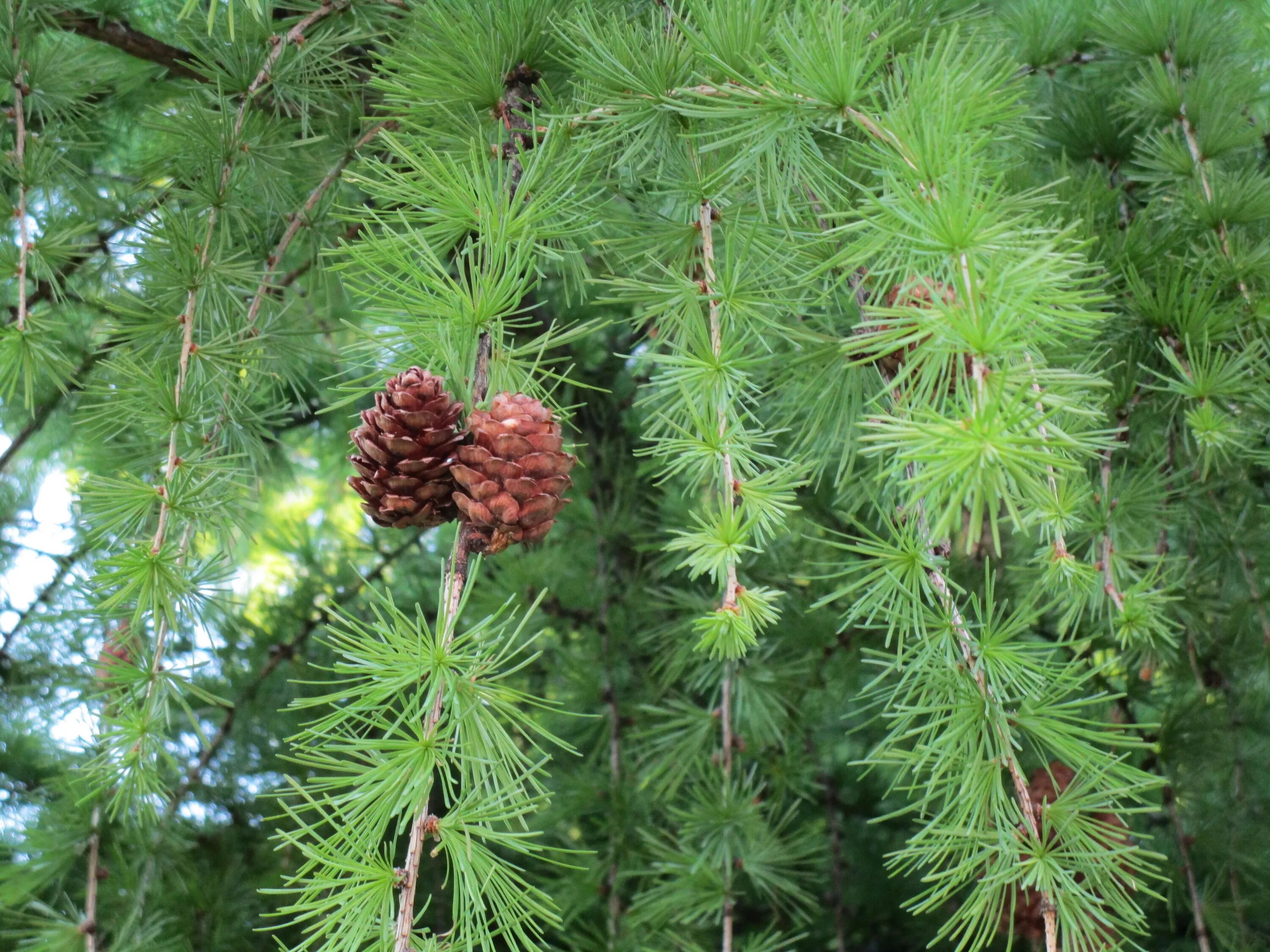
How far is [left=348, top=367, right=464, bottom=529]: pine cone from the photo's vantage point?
50cm

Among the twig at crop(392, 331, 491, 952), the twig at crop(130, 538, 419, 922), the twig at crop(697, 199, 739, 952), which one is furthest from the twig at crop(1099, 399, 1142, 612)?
the twig at crop(130, 538, 419, 922)

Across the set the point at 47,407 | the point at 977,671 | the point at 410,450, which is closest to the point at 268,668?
the point at 47,407

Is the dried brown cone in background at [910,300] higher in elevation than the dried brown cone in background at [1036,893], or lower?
higher

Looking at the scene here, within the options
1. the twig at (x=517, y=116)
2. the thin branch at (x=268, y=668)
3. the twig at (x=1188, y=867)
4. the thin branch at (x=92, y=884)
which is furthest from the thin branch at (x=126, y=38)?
the twig at (x=1188, y=867)

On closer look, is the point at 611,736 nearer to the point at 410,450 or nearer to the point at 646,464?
the point at 646,464

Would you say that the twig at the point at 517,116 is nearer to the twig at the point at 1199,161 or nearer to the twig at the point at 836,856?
the twig at the point at 1199,161

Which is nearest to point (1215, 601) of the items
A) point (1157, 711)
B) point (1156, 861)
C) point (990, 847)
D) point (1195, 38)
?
point (1157, 711)

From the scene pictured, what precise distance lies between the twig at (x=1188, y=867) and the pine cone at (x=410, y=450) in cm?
64

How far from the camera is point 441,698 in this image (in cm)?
45

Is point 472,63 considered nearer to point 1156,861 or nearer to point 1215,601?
point 1215,601

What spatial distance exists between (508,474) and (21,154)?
0.49m

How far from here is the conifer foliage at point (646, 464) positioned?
462 mm

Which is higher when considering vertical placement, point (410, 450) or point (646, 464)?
point (410, 450)

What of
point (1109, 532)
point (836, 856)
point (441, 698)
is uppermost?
point (441, 698)
